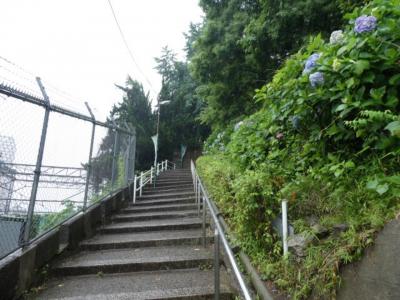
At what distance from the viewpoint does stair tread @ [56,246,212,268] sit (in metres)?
3.14

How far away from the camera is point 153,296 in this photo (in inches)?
95.0

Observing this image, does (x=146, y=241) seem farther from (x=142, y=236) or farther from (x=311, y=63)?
(x=311, y=63)

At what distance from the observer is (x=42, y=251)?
297 centimetres

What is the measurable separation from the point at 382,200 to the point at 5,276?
3015 millimetres

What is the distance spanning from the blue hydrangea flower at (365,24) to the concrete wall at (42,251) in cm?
341

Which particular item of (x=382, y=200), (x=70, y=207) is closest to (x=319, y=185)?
(x=382, y=200)

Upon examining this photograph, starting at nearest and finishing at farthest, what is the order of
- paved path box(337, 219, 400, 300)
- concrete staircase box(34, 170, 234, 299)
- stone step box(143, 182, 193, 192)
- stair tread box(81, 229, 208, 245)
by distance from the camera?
paved path box(337, 219, 400, 300), concrete staircase box(34, 170, 234, 299), stair tread box(81, 229, 208, 245), stone step box(143, 182, 193, 192)

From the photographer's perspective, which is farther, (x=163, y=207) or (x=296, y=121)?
(x=163, y=207)

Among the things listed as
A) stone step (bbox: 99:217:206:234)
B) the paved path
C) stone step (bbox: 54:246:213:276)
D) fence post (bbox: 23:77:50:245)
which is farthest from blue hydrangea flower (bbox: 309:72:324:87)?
stone step (bbox: 99:217:206:234)

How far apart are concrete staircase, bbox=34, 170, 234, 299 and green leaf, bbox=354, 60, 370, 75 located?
79.8 inches

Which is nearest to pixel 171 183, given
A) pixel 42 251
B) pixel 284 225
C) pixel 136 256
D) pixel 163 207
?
pixel 163 207

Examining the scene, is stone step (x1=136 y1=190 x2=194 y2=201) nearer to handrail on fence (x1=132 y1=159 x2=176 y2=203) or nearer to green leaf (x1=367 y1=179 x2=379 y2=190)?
handrail on fence (x1=132 y1=159 x2=176 y2=203)

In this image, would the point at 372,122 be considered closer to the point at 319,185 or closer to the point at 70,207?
the point at 319,185

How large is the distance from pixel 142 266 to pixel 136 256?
0.31 m
